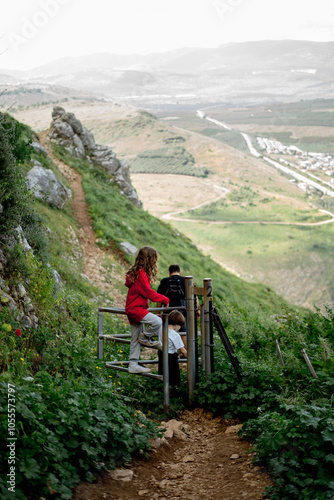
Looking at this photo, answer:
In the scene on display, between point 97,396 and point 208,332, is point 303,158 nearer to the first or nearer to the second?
point 208,332

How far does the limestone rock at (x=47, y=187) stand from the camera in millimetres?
14445

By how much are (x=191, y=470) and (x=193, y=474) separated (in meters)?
0.10

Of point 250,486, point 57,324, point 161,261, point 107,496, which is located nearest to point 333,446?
point 250,486

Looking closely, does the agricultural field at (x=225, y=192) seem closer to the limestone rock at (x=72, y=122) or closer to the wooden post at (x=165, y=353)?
the limestone rock at (x=72, y=122)

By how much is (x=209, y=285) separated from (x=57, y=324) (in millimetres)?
2125

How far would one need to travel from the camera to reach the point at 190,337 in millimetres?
5434

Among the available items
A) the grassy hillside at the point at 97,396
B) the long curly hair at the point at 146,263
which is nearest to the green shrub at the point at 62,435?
the grassy hillside at the point at 97,396

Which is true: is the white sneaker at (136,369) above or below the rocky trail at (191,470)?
above

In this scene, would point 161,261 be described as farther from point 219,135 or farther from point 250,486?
point 219,135

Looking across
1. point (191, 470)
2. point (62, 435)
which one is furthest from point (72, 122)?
point (62, 435)

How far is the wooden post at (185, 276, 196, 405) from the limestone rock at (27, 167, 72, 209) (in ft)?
32.9

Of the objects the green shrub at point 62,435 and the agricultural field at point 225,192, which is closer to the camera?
the green shrub at point 62,435

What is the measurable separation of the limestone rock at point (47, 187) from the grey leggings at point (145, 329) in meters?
10.0

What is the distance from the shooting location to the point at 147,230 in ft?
67.6
